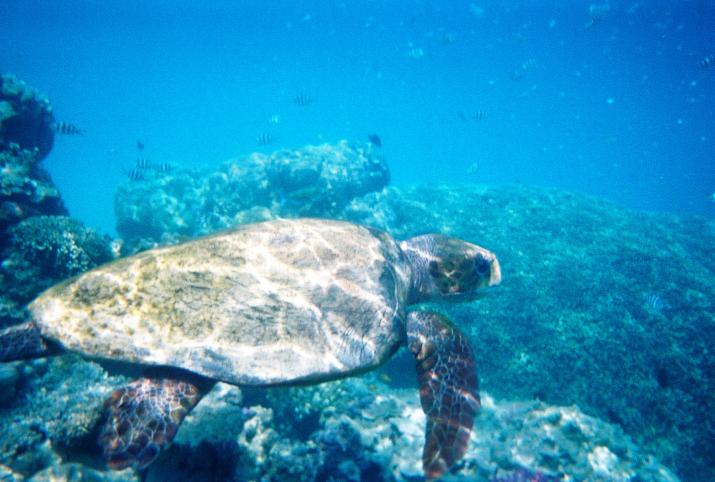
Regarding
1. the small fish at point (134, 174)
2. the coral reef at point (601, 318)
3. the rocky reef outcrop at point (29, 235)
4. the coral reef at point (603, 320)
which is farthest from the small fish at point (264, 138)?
the rocky reef outcrop at point (29, 235)

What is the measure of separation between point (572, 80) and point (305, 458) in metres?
101

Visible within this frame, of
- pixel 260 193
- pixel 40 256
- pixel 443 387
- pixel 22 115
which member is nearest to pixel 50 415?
pixel 40 256

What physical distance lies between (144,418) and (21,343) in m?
1.54

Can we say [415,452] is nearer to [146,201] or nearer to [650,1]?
[146,201]

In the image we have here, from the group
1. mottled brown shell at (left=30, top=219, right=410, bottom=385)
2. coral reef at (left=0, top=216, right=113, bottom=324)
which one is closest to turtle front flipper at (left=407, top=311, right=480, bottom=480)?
mottled brown shell at (left=30, top=219, right=410, bottom=385)

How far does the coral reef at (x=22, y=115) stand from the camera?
964 cm

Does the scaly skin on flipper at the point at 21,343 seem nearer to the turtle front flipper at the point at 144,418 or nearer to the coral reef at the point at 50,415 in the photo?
the turtle front flipper at the point at 144,418

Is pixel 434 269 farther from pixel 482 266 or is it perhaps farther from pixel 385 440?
pixel 385 440

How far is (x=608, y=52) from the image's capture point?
5622 cm

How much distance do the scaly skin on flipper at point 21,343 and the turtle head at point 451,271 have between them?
169 inches

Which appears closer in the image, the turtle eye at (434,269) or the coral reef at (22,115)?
the turtle eye at (434,269)

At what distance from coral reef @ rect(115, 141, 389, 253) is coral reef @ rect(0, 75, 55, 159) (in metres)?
4.87

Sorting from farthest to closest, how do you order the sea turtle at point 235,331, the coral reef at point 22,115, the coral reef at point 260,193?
the coral reef at point 260,193
the coral reef at point 22,115
the sea turtle at point 235,331

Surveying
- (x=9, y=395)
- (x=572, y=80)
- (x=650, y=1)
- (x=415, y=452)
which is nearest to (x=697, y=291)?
(x=415, y=452)
